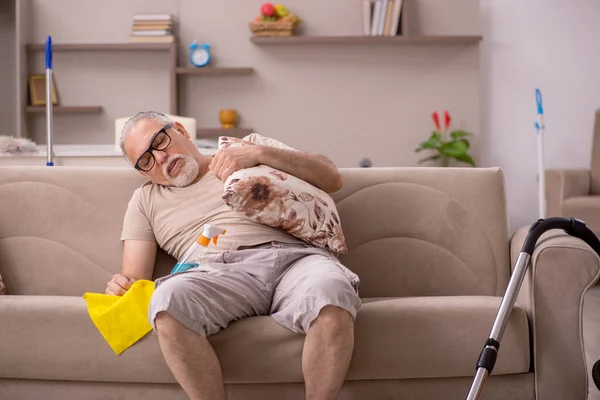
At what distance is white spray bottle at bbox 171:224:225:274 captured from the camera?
80.4 inches

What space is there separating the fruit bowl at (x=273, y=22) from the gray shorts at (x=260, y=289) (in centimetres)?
389

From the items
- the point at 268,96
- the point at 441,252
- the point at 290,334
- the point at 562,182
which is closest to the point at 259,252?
the point at 290,334

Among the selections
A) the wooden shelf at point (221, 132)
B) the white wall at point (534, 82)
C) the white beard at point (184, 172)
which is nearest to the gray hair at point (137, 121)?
the white beard at point (184, 172)

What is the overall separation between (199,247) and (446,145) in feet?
12.8

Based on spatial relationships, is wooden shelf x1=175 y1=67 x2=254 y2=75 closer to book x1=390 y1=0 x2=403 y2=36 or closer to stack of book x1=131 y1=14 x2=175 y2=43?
stack of book x1=131 y1=14 x2=175 y2=43

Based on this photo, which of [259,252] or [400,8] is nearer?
[259,252]

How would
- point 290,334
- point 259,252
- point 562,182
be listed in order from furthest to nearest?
point 562,182 → point 259,252 → point 290,334

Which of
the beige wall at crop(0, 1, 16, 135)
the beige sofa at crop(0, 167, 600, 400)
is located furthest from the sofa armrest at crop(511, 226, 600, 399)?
the beige wall at crop(0, 1, 16, 135)

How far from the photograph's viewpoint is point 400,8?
19.0ft

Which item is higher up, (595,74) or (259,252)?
(595,74)

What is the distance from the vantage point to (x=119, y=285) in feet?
7.20

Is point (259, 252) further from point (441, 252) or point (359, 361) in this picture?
point (441, 252)

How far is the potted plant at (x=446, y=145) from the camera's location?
18.8ft

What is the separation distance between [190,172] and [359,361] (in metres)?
0.79
